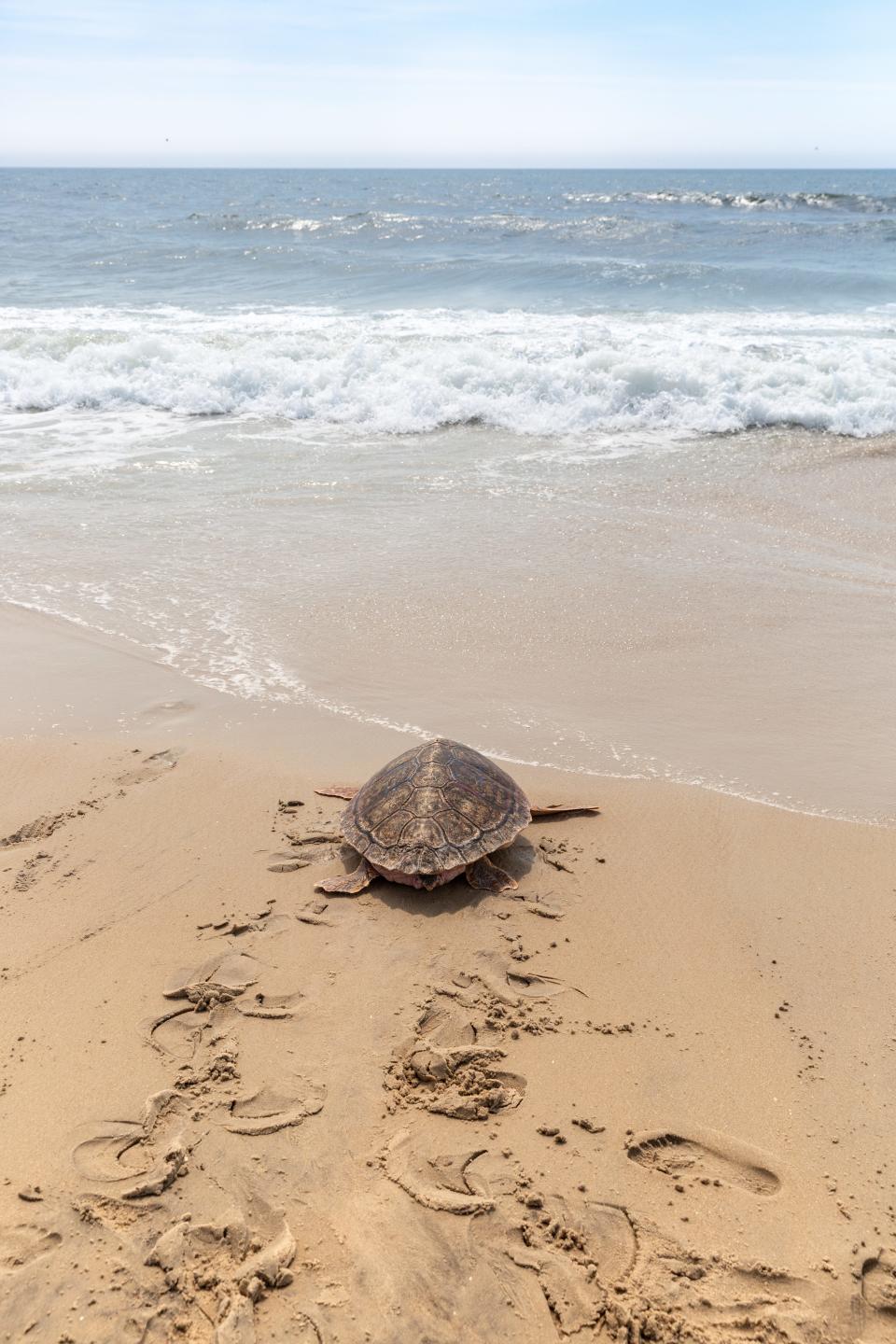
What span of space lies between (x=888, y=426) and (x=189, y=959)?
37.2 feet

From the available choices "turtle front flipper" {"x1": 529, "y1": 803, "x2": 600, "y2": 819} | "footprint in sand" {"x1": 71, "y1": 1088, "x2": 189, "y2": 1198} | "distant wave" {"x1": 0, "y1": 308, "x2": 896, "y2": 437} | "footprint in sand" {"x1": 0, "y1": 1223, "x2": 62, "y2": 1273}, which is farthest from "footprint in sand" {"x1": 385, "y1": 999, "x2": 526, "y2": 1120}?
"distant wave" {"x1": 0, "y1": 308, "x2": 896, "y2": 437}

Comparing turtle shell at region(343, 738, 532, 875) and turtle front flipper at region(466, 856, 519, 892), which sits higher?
turtle shell at region(343, 738, 532, 875)

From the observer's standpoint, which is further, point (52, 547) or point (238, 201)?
point (238, 201)

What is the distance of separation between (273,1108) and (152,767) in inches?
97.6

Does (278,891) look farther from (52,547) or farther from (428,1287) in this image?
(52,547)

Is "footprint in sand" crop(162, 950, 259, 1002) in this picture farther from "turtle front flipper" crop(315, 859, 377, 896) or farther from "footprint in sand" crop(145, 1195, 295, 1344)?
"footprint in sand" crop(145, 1195, 295, 1344)

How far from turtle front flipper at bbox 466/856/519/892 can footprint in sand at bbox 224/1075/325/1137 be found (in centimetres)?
132

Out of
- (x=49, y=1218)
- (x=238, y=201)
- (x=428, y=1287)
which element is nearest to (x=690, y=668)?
(x=428, y=1287)

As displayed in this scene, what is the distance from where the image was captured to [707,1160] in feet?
9.56

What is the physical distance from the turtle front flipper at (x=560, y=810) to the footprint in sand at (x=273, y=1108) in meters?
1.87

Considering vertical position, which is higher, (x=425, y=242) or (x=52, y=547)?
(x=425, y=242)

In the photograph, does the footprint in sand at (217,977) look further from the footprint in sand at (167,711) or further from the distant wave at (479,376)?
the distant wave at (479,376)

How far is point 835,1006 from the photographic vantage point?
3.51 metres

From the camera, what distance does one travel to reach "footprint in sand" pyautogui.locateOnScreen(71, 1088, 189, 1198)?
281 cm
